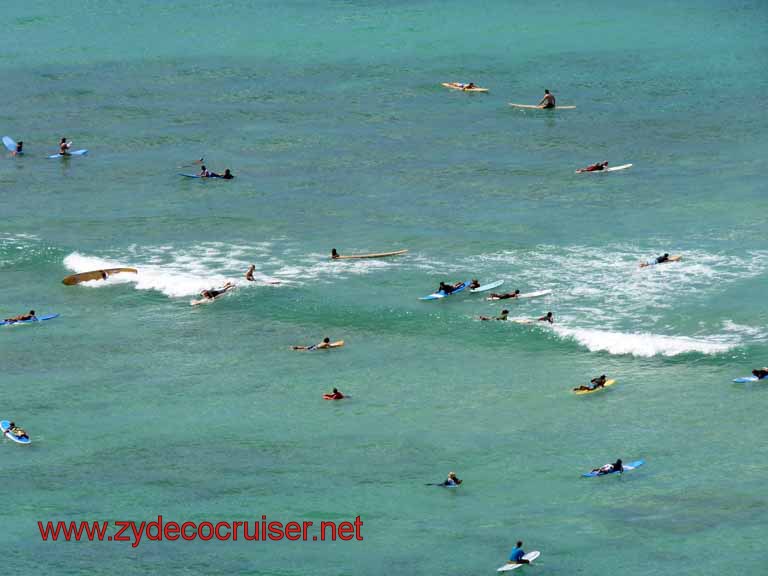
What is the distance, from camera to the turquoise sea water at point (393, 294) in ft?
229

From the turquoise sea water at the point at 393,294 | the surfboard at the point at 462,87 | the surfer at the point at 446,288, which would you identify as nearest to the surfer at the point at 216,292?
the turquoise sea water at the point at 393,294

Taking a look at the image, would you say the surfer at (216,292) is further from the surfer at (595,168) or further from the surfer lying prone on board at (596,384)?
the surfer at (595,168)

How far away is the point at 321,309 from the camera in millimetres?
91625

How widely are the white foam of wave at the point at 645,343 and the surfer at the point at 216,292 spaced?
824 inches

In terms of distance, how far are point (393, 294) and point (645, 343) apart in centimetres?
1619

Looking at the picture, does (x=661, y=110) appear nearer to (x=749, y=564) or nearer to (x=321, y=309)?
(x=321, y=309)

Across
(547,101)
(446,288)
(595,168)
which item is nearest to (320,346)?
(446,288)

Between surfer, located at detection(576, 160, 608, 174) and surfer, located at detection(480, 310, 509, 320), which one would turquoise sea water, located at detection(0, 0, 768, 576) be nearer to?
surfer, located at detection(480, 310, 509, 320)

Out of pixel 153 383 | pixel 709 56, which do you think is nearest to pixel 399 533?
pixel 153 383

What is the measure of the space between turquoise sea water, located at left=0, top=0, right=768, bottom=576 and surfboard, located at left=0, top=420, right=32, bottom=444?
561 mm

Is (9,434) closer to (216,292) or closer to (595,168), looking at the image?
(216,292)

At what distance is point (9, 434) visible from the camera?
7719cm

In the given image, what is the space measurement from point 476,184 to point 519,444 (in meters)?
38.4

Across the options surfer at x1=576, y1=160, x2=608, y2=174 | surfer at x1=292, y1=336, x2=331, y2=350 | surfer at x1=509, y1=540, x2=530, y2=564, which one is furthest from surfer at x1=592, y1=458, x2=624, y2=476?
surfer at x1=576, y1=160, x2=608, y2=174
